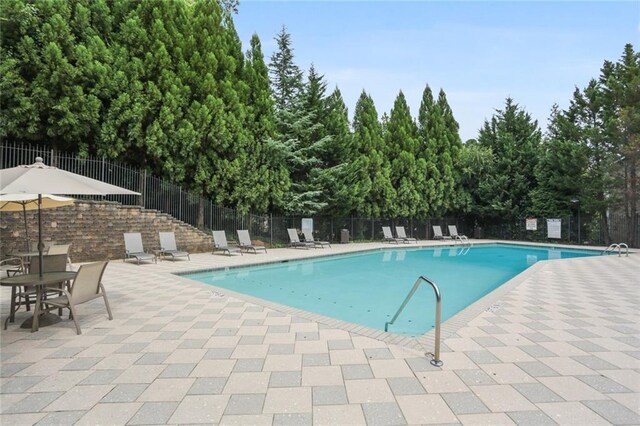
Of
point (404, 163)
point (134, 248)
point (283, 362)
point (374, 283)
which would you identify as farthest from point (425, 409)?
point (404, 163)

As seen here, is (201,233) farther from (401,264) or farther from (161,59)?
(401,264)

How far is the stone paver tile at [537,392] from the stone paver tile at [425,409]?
0.72 meters

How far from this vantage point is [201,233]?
1384 cm

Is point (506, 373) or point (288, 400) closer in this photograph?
point (288, 400)

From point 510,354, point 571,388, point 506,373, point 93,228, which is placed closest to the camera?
point 571,388

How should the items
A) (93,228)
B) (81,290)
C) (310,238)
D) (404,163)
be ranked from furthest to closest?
(404,163)
(310,238)
(93,228)
(81,290)

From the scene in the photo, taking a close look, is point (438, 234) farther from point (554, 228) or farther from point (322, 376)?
point (322, 376)

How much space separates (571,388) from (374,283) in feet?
21.6

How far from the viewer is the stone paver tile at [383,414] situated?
2.40 m

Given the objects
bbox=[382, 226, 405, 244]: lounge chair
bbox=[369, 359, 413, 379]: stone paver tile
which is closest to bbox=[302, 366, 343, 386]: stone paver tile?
bbox=[369, 359, 413, 379]: stone paver tile

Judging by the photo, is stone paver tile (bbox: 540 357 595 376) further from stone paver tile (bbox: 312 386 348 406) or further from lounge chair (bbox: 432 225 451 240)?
lounge chair (bbox: 432 225 451 240)

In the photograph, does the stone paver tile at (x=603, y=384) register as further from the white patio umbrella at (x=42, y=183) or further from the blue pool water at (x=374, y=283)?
the white patio umbrella at (x=42, y=183)

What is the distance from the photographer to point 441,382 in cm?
297

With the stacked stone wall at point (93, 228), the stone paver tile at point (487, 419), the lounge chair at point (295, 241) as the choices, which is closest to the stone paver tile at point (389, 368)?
the stone paver tile at point (487, 419)
